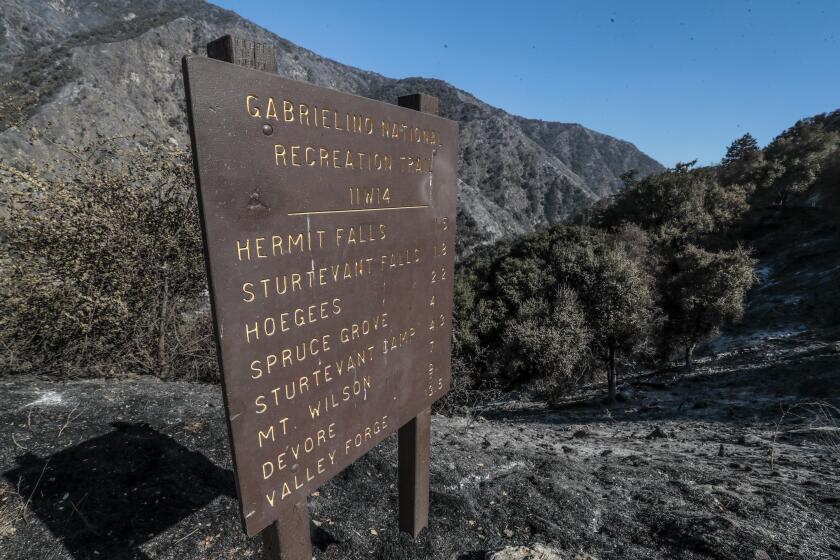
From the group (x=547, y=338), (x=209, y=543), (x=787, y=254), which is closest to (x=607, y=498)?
(x=209, y=543)

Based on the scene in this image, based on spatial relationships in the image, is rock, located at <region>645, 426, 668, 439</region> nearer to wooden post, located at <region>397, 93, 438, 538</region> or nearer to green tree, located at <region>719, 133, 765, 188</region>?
wooden post, located at <region>397, 93, 438, 538</region>

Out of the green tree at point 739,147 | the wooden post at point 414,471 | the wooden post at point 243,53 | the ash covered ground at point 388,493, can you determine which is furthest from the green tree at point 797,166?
the wooden post at point 243,53

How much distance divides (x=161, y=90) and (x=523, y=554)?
70.1 m

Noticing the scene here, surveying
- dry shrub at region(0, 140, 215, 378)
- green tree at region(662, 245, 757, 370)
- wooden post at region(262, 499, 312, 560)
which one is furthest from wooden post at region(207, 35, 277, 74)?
green tree at region(662, 245, 757, 370)

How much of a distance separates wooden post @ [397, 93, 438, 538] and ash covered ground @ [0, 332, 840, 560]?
196 millimetres

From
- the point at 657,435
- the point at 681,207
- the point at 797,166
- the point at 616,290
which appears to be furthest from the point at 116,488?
the point at 797,166

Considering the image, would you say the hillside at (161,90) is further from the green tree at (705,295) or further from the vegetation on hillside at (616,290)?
the green tree at (705,295)

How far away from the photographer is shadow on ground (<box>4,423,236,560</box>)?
3152mm

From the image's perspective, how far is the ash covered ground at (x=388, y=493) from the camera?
3.21m

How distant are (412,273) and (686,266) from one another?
19919mm

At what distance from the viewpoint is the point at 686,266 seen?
1855 cm

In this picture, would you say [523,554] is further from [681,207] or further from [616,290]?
[681,207]

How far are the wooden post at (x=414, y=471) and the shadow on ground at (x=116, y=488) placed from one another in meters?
1.63

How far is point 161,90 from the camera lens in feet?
185
